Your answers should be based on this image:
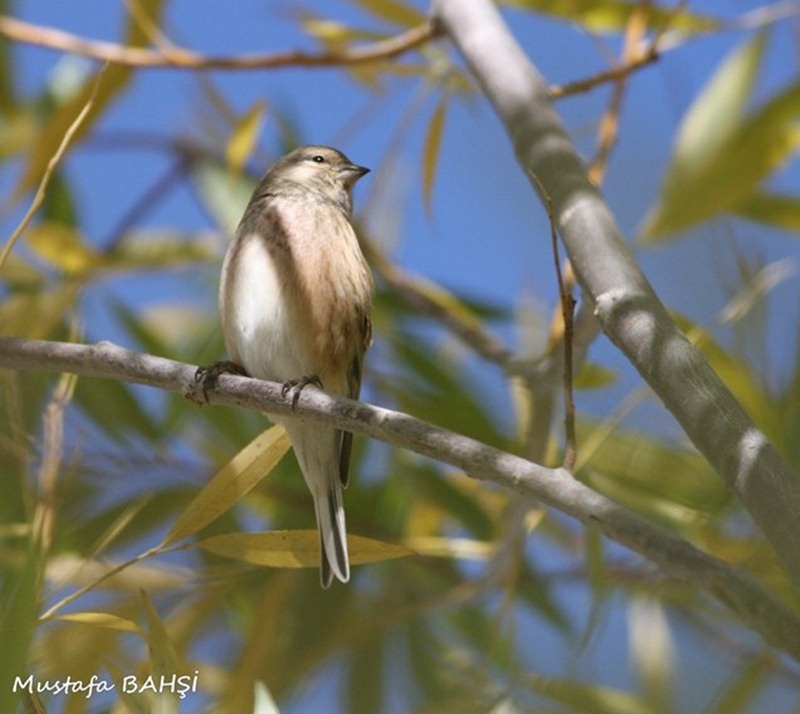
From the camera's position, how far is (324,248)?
292 centimetres

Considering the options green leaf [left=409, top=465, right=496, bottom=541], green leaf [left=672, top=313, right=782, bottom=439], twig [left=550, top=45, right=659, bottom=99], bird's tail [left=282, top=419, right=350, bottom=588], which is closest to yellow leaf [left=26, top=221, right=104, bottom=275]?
bird's tail [left=282, top=419, right=350, bottom=588]

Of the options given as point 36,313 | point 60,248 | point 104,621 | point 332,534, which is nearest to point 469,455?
point 104,621

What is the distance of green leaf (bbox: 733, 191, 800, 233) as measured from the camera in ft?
10.0

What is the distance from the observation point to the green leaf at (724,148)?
9.00 feet

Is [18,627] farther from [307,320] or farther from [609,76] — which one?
[609,76]

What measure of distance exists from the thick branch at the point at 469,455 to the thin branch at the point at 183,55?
98 cm

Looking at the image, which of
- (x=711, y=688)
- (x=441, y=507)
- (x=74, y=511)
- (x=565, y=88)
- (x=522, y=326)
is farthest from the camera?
(x=522, y=326)

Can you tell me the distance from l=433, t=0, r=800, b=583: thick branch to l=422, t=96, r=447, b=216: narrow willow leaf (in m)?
0.56

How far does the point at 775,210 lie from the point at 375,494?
119 cm

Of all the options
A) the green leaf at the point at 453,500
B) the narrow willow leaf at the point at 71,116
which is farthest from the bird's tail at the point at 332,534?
the narrow willow leaf at the point at 71,116

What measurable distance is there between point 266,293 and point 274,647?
2.52 ft

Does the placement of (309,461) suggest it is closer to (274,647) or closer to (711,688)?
(274,647)

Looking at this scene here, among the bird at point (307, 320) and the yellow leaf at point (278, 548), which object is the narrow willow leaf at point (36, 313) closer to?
the bird at point (307, 320)

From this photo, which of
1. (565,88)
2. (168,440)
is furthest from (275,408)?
(168,440)
